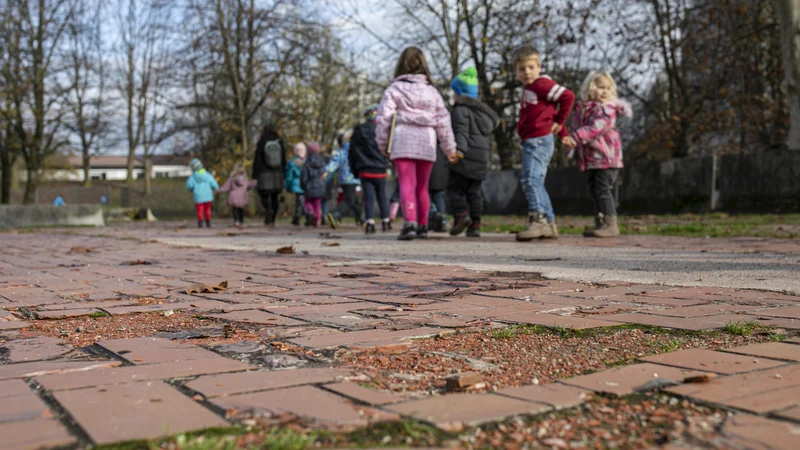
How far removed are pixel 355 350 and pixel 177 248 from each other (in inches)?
244

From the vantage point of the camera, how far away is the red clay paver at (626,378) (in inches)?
83.6

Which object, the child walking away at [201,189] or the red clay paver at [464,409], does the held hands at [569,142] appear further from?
the child walking away at [201,189]

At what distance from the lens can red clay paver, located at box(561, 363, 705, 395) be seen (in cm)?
212

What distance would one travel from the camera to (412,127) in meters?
8.84

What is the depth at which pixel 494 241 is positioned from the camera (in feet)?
28.5

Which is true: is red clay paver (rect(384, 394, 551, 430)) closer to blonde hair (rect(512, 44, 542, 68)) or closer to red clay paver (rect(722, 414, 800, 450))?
red clay paver (rect(722, 414, 800, 450))

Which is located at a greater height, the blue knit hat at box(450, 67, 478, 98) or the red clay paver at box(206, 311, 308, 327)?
the blue knit hat at box(450, 67, 478, 98)

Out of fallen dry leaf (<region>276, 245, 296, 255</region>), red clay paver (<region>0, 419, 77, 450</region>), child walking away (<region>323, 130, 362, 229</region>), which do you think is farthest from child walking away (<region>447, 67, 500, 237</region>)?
red clay paver (<region>0, 419, 77, 450</region>)

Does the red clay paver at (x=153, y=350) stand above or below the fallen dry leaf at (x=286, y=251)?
below

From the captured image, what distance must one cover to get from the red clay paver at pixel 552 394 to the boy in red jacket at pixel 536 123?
20.7 ft

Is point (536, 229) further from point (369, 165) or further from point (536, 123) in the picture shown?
point (369, 165)

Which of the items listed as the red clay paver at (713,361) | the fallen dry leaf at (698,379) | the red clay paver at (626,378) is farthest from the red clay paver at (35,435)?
the red clay paver at (713,361)

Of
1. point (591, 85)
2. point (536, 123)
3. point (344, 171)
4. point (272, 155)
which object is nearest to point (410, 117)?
point (536, 123)

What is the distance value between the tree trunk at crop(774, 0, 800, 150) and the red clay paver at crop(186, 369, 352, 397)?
1253 cm
